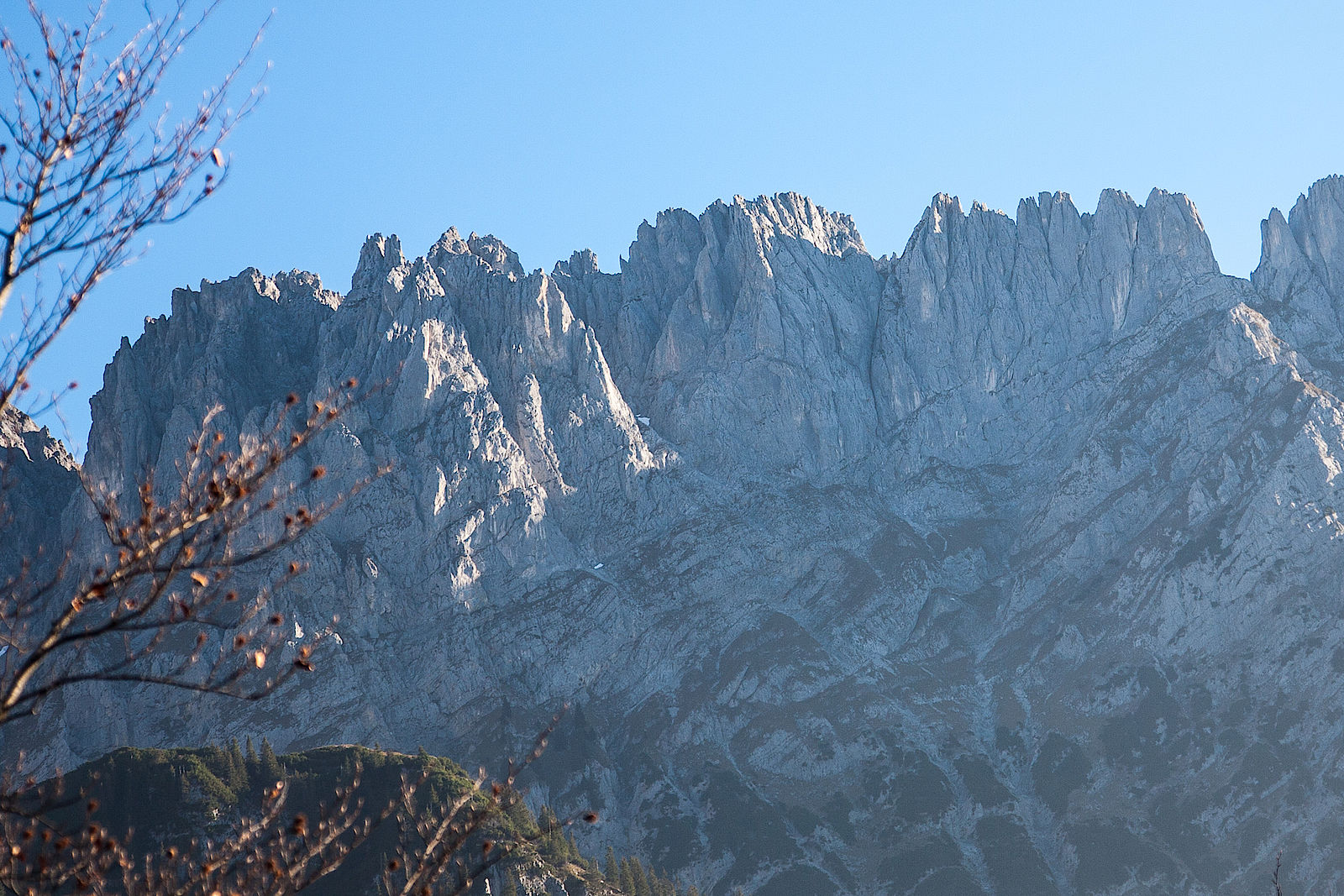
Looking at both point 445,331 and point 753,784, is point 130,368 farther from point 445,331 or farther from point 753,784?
point 753,784

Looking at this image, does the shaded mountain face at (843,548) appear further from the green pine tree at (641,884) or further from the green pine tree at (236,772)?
the green pine tree at (236,772)

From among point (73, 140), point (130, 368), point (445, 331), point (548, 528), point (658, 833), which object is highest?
point (130, 368)

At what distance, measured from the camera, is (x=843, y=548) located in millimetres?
167750

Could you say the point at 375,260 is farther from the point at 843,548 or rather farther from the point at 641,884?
the point at 641,884

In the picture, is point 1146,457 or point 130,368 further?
point 130,368

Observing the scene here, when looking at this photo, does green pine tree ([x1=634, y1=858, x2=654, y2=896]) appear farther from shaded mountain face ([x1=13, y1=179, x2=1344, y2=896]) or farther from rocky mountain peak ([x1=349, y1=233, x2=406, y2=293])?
rocky mountain peak ([x1=349, y1=233, x2=406, y2=293])

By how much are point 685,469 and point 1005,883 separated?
7465 cm

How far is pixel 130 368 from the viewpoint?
18400cm

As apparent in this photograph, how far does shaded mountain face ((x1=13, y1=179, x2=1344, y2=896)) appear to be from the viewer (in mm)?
129625

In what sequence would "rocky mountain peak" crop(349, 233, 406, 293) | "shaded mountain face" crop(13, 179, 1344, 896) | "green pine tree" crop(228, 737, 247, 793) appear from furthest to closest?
"rocky mountain peak" crop(349, 233, 406, 293), "shaded mountain face" crop(13, 179, 1344, 896), "green pine tree" crop(228, 737, 247, 793)

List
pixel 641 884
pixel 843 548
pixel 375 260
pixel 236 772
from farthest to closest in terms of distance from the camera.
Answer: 1. pixel 375 260
2. pixel 843 548
3. pixel 641 884
4. pixel 236 772

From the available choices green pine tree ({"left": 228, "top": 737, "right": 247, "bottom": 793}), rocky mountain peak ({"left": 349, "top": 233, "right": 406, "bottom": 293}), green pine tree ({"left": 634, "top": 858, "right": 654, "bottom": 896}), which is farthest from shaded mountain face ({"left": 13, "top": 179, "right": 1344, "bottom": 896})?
green pine tree ({"left": 228, "top": 737, "right": 247, "bottom": 793})

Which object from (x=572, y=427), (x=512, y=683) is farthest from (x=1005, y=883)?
(x=572, y=427)

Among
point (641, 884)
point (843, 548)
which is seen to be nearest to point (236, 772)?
point (641, 884)
